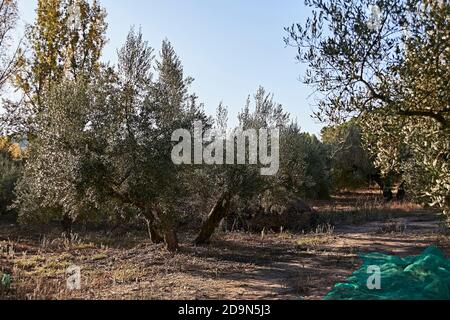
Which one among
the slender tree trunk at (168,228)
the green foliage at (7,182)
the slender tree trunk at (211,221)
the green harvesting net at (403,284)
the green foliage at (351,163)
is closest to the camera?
the green harvesting net at (403,284)

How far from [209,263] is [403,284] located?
19.2ft

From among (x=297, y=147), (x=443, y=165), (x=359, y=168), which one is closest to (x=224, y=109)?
(x=297, y=147)

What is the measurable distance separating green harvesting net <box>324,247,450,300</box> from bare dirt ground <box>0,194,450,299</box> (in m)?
1.08

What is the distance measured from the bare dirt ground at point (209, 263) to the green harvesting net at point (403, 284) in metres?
1.08

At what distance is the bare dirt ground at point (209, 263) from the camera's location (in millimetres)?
8725

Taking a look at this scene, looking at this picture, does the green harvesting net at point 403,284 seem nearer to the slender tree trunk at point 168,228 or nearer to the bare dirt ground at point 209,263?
the bare dirt ground at point 209,263

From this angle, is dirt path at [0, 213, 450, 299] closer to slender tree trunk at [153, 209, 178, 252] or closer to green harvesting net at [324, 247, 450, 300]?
slender tree trunk at [153, 209, 178, 252]

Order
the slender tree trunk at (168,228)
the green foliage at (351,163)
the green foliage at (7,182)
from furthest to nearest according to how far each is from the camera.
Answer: the green foliage at (351,163), the green foliage at (7,182), the slender tree trunk at (168,228)

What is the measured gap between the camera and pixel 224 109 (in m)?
15.0

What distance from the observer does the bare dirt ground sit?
873 cm

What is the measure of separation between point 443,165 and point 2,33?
1693cm

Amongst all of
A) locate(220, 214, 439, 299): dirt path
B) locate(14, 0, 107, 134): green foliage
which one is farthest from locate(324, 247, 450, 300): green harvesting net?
locate(14, 0, 107, 134): green foliage

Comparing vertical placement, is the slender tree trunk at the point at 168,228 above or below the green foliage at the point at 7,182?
below

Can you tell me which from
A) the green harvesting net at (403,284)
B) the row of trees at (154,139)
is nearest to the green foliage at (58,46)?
the row of trees at (154,139)
